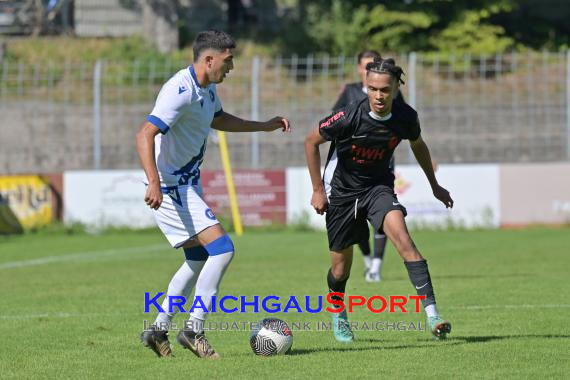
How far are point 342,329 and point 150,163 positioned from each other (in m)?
1.98

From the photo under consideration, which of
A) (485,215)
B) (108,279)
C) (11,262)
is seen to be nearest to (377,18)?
(485,215)

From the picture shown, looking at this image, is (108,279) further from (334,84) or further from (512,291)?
(334,84)

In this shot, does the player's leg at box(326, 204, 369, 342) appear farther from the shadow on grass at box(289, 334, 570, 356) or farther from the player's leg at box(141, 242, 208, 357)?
the player's leg at box(141, 242, 208, 357)

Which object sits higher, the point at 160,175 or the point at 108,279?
the point at 160,175

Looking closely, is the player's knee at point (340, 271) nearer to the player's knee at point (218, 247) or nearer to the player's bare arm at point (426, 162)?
the player's bare arm at point (426, 162)

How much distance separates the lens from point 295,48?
33.6 meters

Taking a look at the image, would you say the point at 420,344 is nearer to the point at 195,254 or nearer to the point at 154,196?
the point at 195,254

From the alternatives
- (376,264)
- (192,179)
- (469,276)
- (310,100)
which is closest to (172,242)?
(192,179)

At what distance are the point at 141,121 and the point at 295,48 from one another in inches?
392

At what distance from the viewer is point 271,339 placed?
24.5ft

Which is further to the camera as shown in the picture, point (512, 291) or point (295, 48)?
point (295, 48)

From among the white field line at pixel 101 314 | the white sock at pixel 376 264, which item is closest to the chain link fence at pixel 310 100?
the white sock at pixel 376 264

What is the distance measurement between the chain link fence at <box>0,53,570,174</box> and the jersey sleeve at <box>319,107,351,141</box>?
13.8m

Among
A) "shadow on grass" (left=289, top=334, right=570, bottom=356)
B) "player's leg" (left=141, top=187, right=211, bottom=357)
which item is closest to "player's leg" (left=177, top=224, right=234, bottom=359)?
"player's leg" (left=141, top=187, right=211, bottom=357)
